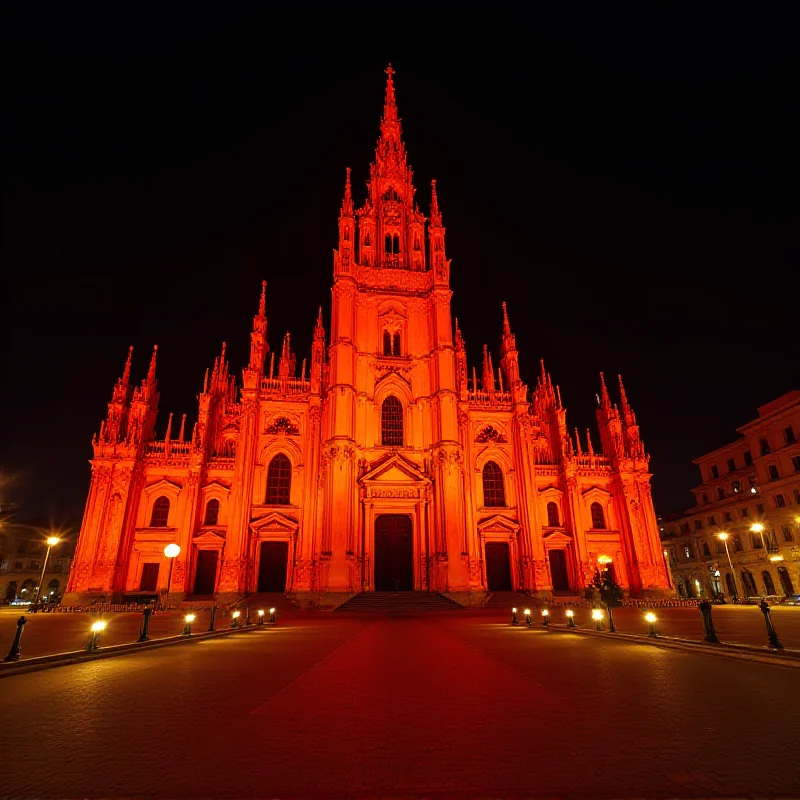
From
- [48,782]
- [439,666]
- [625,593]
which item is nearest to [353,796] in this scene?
[48,782]

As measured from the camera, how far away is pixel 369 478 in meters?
34.9

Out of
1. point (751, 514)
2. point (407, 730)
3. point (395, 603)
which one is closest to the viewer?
point (407, 730)

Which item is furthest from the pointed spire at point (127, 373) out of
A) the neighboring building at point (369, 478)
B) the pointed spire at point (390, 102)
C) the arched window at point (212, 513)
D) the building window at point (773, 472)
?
the building window at point (773, 472)

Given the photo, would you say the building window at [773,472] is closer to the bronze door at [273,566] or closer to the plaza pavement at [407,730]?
the bronze door at [273,566]

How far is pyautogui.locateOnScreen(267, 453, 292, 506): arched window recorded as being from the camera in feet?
120

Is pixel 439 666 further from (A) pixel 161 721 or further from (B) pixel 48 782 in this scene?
(B) pixel 48 782

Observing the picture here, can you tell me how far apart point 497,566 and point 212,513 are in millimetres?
22361

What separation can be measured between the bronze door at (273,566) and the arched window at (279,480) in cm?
313

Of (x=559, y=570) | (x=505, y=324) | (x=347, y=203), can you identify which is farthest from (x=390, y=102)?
(x=559, y=570)

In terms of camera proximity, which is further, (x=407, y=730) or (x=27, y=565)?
(x=27, y=565)

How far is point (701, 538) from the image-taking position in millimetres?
53312

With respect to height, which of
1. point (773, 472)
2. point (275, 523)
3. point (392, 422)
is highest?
point (392, 422)

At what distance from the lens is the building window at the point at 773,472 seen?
41781mm

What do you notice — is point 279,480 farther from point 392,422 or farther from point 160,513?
point 392,422
